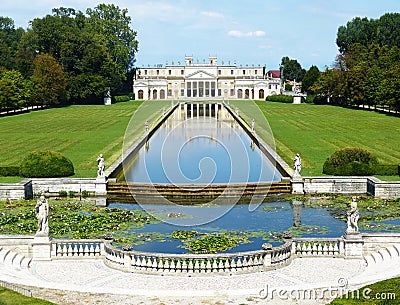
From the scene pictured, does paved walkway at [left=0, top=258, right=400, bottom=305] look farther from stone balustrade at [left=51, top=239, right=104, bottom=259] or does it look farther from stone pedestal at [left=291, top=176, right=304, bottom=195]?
stone pedestal at [left=291, top=176, right=304, bottom=195]

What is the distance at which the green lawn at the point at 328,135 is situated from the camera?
38594mm

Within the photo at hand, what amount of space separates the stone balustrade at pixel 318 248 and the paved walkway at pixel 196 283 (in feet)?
0.81

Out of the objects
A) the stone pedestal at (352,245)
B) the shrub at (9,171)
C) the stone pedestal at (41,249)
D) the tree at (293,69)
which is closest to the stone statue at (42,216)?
the stone pedestal at (41,249)

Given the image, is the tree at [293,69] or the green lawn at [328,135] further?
the tree at [293,69]

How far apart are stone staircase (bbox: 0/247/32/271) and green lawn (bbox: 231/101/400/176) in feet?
57.3

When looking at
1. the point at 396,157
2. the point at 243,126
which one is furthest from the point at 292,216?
the point at 243,126

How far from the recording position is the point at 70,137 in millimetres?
50062

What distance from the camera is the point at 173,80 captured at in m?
149

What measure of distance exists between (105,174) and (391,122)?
39813 mm

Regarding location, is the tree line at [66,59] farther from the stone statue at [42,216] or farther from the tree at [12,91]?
the stone statue at [42,216]

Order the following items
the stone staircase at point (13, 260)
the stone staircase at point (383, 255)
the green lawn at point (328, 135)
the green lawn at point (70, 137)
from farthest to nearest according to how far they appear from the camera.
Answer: the green lawn at point (328, 135) → the green lawn at point (70, 137) → the stone staircase at point (383, 255) → the stone staircase at point (13, 260)

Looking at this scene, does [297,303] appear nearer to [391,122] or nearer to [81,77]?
[391,122]

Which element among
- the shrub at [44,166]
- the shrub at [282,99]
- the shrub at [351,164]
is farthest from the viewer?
the shrub at [282,99]

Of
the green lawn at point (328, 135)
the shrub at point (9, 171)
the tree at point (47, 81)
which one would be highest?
the tree at point (47, 81)
